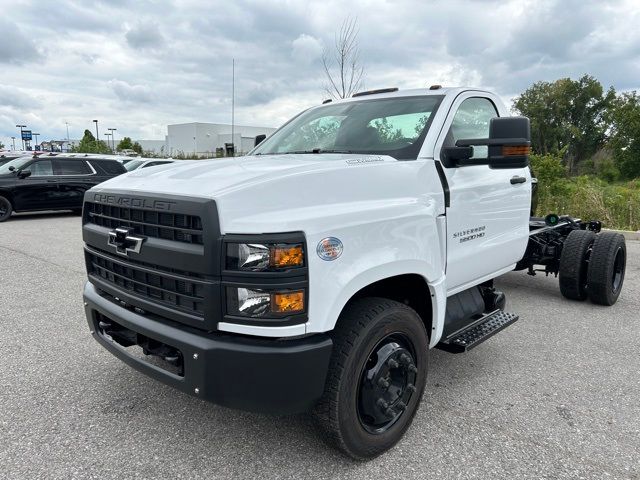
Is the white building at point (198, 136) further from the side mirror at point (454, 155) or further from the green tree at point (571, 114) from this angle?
the side mirror at point (454, 155)

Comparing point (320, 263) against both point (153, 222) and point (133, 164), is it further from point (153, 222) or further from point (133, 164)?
point (133, 164)

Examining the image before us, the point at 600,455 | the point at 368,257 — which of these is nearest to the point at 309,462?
the point at 368,257

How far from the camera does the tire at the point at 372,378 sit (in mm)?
2328

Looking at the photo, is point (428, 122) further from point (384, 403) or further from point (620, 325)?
point (620, 325)

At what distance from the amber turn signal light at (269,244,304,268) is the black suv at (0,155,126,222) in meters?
13.1

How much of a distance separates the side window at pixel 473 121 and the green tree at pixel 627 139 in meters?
58.6

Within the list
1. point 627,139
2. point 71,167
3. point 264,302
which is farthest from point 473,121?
point 627,139

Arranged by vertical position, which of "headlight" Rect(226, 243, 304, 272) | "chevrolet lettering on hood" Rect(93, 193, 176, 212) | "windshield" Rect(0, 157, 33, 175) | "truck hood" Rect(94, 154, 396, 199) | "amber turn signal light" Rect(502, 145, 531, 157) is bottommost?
"headlight" Rect(226, 243, 304, 272)

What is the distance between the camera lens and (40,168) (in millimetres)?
13242

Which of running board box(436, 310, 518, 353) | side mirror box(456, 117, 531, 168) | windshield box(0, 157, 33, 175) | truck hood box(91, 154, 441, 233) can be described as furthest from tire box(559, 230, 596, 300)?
windshield box(0, 157, 33, 175)

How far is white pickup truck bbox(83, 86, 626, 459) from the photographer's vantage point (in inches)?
83.4

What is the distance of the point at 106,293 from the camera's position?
9.52 ft

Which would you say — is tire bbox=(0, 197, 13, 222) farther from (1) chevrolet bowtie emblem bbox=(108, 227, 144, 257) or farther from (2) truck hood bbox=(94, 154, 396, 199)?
(1) chevrolet bowtie emblem bbox=(108, 227, 144, 257)

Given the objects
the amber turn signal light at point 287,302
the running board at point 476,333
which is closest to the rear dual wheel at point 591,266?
the running board at point 476,333
